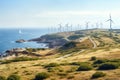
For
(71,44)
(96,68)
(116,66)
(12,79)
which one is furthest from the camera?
(71,44)

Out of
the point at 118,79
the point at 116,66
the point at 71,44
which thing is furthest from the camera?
the point at 71,44

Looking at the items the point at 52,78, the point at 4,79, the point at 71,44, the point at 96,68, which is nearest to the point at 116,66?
the point at 96,68

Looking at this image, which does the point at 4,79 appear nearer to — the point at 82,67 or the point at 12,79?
the point at 12,79

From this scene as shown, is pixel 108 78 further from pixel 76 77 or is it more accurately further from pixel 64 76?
pixel 64 76

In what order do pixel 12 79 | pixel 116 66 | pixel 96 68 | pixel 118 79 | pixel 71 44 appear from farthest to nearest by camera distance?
1. pixel 71 44
2. pixel 96 68
3. pixel 116 66
4. pixel 12 79
5. pixel 118 79

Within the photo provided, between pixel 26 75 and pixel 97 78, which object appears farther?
pixel 26 75

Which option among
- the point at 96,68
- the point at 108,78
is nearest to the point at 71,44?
the point at 96,68

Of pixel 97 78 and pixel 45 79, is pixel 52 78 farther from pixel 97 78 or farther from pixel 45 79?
pixel 97 78

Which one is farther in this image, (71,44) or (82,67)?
(71,44)
